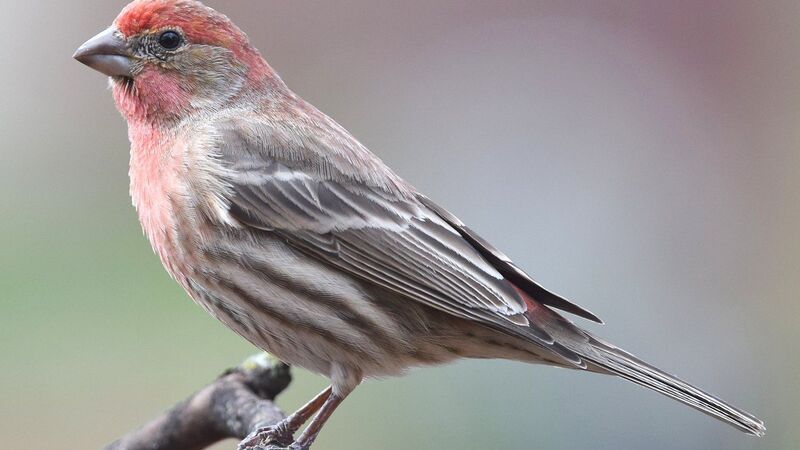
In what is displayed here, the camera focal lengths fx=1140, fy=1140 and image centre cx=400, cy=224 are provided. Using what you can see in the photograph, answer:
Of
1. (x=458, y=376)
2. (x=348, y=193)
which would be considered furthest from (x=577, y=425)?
(x=348, y=193)

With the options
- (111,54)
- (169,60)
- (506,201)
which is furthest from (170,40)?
(506,201)

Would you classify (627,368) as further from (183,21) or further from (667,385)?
(183,21)

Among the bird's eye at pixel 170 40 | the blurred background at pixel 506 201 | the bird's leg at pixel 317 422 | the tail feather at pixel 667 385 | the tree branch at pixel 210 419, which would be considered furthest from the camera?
the blurred background at pixel 506 201

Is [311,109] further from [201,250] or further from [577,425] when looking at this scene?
[577,425]

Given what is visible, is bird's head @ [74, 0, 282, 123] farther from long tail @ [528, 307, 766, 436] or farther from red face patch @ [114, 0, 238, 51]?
long tail @ [528, 307, 766, 436]

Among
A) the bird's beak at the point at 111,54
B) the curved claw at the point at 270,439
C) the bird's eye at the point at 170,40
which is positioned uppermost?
the bird's eye at the point at 170,40

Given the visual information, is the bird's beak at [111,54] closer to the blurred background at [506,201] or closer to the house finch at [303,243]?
the house finch at [303,243]

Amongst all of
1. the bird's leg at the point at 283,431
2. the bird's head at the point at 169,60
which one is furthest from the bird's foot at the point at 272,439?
the bird's head at the point at 169,60
